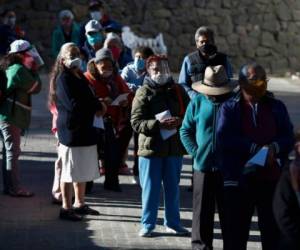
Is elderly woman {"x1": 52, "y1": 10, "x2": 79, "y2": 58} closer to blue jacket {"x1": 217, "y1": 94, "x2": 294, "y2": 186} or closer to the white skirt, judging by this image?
the white skirt

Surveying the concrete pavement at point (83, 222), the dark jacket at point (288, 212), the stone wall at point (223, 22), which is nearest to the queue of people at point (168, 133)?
the dark jacket at point (288, 212)

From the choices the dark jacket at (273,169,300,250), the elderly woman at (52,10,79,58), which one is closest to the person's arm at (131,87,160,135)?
the dark jacket at (273,169,300,250)

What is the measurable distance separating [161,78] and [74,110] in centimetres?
96

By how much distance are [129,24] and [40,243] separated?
14.1 metres

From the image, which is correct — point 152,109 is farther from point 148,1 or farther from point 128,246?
point 148,1

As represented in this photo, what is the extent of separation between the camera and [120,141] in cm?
1177

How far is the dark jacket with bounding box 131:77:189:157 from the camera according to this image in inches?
366

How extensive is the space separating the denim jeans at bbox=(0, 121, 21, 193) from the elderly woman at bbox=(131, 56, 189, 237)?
1.97 meters

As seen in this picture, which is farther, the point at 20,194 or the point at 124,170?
the point at 124,170

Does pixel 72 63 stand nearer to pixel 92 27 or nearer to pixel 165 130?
pixel 165 130

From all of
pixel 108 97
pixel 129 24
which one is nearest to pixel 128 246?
pixel 108 97

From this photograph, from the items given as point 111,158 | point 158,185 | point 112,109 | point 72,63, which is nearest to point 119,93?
point 112,109

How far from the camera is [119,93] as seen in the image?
11.0 m

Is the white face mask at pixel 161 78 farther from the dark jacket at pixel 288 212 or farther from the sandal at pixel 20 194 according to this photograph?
the dark jacket at pixel 288 212
